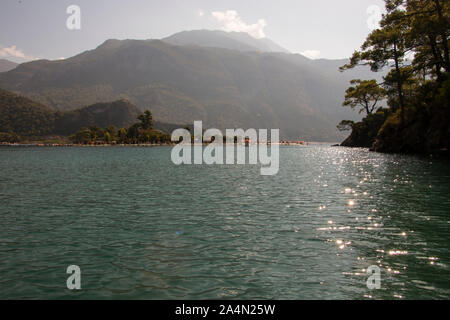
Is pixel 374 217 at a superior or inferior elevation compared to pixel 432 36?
inferior

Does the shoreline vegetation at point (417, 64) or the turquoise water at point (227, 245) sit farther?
the shoreline vegetation at point (417, 64)

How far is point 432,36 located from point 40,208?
186 ft

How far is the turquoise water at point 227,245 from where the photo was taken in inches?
350

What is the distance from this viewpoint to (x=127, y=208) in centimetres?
1969

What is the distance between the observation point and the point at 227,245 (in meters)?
12.5

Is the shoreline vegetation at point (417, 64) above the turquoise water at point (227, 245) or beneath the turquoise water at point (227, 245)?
above

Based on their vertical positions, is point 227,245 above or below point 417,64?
below

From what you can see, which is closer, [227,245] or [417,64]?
[227,245]

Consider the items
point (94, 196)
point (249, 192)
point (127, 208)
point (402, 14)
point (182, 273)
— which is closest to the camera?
point (182, 273)

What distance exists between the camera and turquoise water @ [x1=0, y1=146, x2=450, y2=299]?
8898 millimetres
